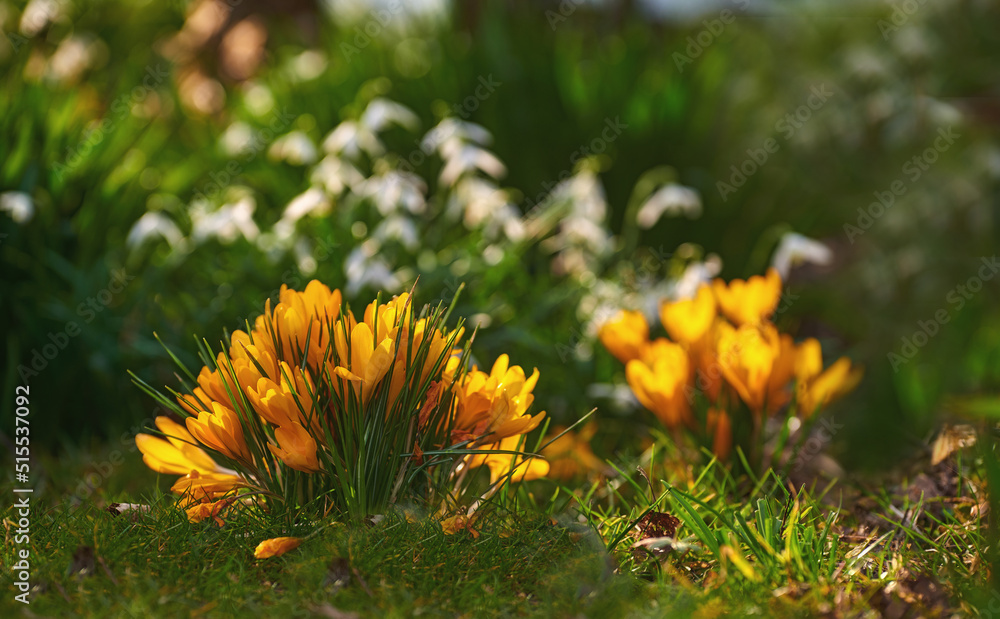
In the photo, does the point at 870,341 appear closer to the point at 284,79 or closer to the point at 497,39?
the point at 497,39

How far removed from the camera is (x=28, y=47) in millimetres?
4051

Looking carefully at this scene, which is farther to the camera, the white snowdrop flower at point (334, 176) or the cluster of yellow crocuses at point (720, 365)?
the white snowdrop flower at point (334, 176)

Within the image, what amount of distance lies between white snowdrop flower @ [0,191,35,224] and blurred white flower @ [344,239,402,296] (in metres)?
1.03

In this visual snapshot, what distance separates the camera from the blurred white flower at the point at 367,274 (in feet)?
8.59

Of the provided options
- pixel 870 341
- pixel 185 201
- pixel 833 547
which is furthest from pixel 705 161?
pixel 833 547

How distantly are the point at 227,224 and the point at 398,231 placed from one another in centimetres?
60

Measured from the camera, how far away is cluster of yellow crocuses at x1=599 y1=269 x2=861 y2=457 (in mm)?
2205

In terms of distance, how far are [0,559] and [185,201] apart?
2.51 meters

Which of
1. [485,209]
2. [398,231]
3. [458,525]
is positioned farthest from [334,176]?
[458,525]

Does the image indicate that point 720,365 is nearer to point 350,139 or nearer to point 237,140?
point 350,139

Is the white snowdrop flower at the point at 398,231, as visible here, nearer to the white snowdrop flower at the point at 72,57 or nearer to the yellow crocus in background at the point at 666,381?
the yellow crocus in background at the point at 666,381

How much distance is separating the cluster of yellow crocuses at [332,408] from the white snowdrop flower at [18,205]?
1.42 meters

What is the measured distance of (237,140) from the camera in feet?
13.2

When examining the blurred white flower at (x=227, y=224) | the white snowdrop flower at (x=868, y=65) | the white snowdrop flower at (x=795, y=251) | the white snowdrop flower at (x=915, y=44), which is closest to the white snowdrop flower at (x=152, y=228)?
the blurred white flower at (x=227, y=224)
